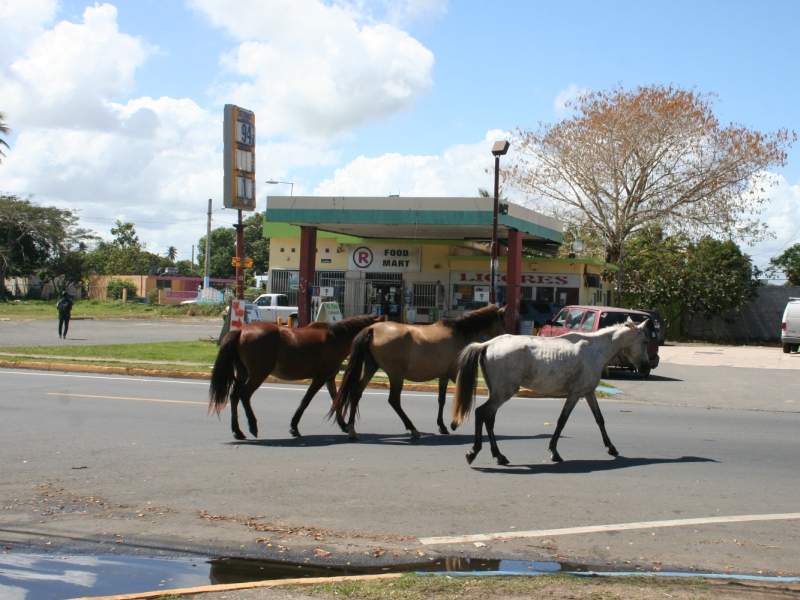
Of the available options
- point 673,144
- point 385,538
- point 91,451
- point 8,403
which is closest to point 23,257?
point 673,144

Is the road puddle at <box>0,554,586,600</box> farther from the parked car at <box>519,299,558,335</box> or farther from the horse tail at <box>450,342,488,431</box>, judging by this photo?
the parked car at <box>519,299,558,335</box>

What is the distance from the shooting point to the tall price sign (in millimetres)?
23250

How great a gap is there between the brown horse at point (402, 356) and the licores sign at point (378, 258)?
26965 millimetres

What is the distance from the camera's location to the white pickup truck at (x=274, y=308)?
36.0 metres

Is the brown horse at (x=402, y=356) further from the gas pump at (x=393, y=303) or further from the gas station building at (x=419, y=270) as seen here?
the gas pump at (x=393, y=303)

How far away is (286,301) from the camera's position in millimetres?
38000

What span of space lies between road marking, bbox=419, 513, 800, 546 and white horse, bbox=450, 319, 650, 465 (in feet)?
7.64

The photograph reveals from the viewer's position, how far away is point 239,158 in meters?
23.8

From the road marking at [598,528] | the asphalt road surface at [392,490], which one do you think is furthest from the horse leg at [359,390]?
the road marking at [598,528]

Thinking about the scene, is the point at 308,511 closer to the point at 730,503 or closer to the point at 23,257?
the point at 730,503

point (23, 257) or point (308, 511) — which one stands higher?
point (23, 257)

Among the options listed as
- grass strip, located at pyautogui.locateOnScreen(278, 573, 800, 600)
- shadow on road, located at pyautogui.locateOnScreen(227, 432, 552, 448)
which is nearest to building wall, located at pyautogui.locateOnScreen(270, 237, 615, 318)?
shadow on road, located at pyautogui.locateOnScreen(227, 432, 552, 448)

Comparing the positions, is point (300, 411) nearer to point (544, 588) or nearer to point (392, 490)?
point (392, 490)

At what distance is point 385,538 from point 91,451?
4.70 metres
